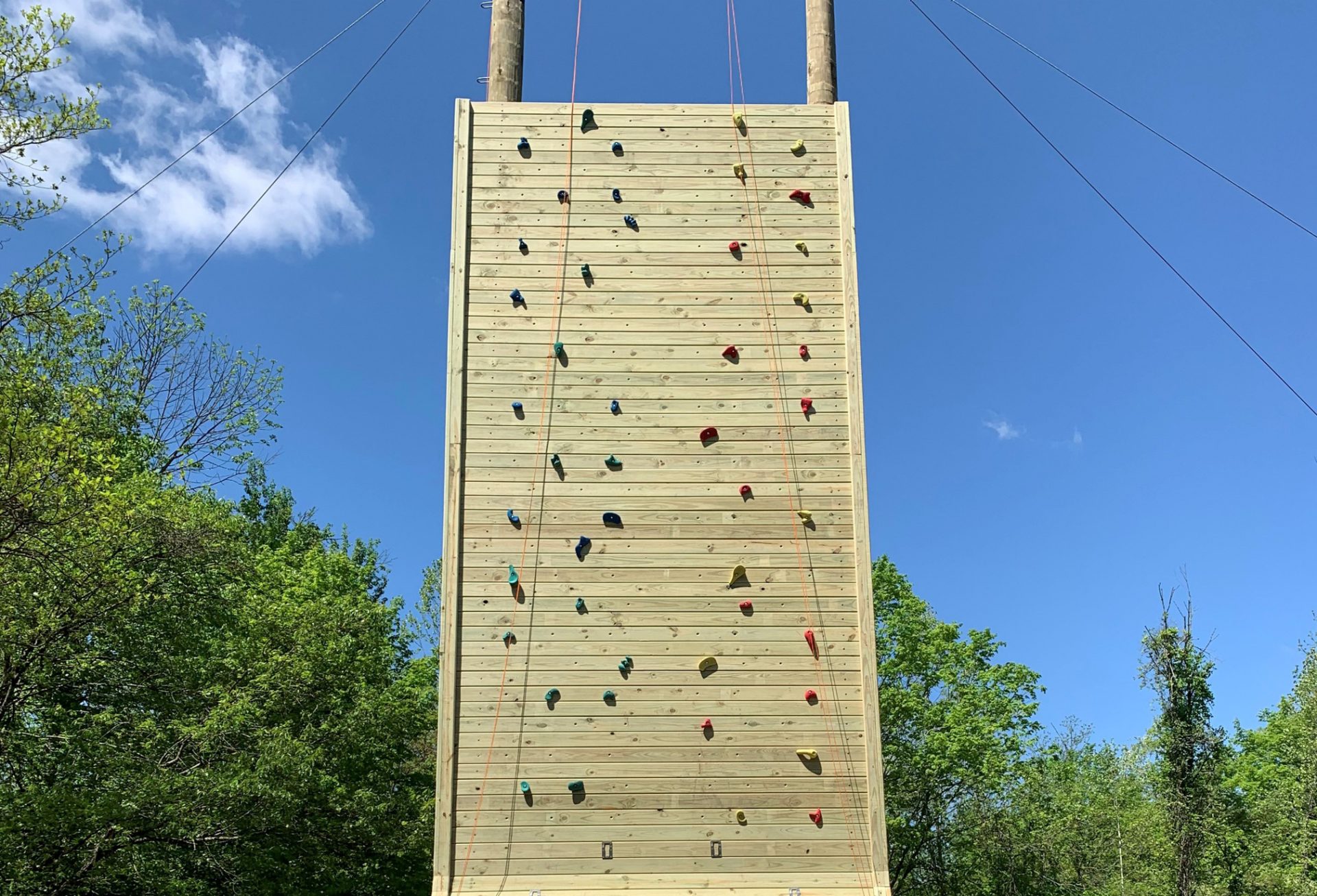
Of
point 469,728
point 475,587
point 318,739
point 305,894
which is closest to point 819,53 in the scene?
point 475,587

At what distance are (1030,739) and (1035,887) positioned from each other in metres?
3.76

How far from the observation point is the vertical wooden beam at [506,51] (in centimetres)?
770

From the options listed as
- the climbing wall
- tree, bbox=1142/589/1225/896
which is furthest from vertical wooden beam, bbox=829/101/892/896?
tree, bbox=1142/589/1225/896

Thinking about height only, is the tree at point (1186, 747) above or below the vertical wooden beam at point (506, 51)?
below

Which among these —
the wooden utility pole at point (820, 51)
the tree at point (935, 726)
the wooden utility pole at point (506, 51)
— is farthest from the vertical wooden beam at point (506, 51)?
the tree at point (935, 726)

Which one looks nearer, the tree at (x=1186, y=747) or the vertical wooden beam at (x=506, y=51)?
the vertical wooden beam at (x=506, y=51)

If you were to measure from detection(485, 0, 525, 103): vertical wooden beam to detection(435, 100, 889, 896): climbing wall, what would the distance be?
205mm

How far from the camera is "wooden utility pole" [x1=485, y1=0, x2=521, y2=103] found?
7.70m

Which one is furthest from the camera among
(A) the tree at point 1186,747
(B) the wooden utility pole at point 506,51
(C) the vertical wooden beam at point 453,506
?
(A) the tree at point 1186,747

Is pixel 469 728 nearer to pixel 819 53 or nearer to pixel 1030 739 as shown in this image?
pixel 819 53

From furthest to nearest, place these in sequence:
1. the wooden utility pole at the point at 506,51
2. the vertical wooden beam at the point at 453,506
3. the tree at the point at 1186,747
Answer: the tree at the point at 1186,747, the wooden utility pole at the point at 506,51, the vertical wooden beam at the point at 453,506

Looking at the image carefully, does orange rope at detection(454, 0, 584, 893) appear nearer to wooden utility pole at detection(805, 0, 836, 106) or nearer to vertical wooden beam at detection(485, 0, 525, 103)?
vertical wooden beam at detection(485, 0, 525, 103)

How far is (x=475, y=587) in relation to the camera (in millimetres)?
6598

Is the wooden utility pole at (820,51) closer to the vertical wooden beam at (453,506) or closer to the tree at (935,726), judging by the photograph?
the vertical wooden beam at (453,506)
